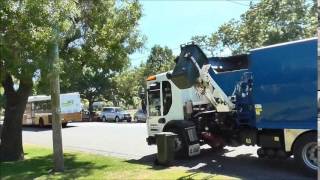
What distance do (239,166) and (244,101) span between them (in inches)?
64.8

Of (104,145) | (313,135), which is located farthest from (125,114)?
(313,135)

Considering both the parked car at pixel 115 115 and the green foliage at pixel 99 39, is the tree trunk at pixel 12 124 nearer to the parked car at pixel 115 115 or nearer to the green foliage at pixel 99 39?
the green foliage at pixel 99 39

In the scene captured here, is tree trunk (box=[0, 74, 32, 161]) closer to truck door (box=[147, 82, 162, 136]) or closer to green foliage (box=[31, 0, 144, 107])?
green foliage (box=[31, 0, 144, 107])

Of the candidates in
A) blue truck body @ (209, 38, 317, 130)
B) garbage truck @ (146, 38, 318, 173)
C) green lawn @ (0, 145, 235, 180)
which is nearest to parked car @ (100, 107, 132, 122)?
green lawn @ (0, 145, 235, 180)

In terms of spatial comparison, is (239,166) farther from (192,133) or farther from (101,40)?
(101,40)

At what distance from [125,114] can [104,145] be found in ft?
91.7

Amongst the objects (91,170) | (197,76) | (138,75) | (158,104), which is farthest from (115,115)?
(91,170)

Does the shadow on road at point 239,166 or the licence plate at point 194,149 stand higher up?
the licence plate at point 194,149

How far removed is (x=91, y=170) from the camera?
12773 millimetres

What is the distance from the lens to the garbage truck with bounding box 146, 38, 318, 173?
10805mm

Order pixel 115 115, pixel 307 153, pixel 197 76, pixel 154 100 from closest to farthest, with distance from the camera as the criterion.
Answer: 1. pixel 307 153
2. pixel 197 76
3. pixel 154 100
4. pixel 115 115

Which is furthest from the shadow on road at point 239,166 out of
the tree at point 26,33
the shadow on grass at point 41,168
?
the tree at point 26,33

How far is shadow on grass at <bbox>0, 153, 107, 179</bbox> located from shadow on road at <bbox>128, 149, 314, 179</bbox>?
1567mm

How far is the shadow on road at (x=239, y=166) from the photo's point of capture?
448 inches
